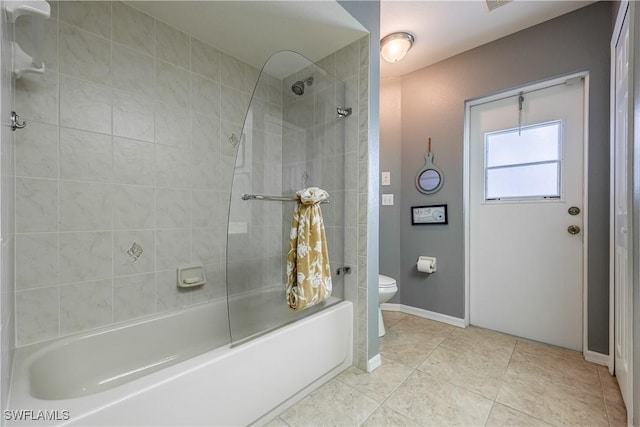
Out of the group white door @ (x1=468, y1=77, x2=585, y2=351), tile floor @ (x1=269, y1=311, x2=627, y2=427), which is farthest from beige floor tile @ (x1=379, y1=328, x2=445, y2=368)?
white door @ (x1=468, y1=77, x2=585, y2=351)

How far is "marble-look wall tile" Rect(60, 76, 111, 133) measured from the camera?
51.0 inches

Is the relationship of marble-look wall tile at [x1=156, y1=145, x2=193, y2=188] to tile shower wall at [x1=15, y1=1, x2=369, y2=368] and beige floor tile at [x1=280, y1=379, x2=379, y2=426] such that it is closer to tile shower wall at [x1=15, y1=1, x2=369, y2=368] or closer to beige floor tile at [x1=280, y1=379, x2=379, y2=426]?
tile shower wall at [x1=15, y1=1, x2=369, y2=368]

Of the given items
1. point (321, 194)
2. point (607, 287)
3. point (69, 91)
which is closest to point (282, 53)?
point (321, 194)

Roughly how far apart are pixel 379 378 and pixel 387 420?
33 cm

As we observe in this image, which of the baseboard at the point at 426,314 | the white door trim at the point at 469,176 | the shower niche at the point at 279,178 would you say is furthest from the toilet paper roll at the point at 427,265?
the shower niche at the point at 279,178

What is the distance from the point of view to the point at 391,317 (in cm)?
258

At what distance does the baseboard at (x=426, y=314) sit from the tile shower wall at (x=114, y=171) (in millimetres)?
1785

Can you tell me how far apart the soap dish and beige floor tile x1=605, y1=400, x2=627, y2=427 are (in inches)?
91.6

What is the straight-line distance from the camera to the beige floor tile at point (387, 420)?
1.24m

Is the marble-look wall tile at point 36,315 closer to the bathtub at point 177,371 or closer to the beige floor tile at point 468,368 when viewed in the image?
the bathtub at point 177,371

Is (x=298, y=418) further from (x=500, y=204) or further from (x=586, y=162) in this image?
(x=586, y=162)

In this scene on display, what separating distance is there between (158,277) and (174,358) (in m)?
0.50

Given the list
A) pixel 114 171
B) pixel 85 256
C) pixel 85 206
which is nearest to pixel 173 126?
pixel 114 171

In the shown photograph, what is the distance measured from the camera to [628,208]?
3.88ft
